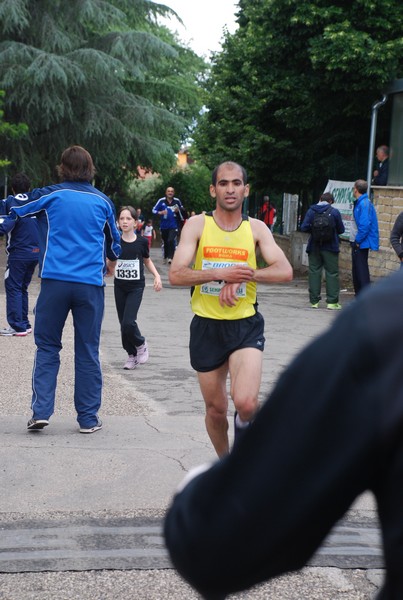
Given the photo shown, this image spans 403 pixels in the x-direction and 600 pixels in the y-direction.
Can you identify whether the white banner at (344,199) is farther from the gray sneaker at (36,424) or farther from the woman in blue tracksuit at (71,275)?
the gray sneaker at (36,424)

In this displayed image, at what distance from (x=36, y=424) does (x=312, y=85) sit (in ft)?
55.8

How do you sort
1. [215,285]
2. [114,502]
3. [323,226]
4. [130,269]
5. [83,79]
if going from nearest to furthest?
[114,502]
[215,285]
[130,269]
[323,226]
[83,79]

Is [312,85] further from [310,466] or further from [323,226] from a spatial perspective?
[310,466]

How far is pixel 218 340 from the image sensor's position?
5.53 meters

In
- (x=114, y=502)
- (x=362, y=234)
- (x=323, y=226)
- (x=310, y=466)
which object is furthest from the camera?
(x=323, y=226)

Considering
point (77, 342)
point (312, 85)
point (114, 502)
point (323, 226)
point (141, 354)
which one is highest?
point (312, 85)

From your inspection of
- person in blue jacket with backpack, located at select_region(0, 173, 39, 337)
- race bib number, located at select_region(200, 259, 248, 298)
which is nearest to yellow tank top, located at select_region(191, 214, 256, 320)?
race bib number, located at select_region(200, 259, 248, 298)

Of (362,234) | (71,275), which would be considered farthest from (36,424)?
(362,234)

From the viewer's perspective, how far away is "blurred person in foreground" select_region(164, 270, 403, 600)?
1.15m

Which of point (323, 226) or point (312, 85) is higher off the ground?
point (312, 85)

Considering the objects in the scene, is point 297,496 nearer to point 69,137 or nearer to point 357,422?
point 357,422

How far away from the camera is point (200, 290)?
5.70 metres

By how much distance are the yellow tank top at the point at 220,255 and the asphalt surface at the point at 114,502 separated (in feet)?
2.16

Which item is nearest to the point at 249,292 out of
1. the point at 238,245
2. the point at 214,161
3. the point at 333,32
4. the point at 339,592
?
the point at 238,245
